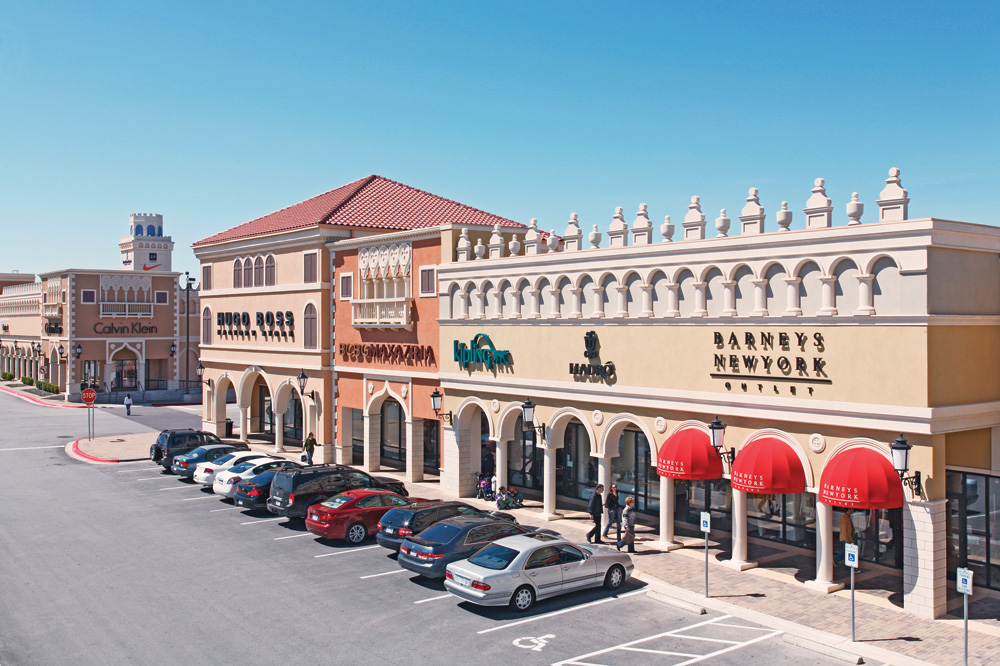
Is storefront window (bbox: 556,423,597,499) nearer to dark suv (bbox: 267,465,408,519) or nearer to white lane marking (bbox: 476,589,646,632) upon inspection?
dark suv (bbox: 267,465,408,519)

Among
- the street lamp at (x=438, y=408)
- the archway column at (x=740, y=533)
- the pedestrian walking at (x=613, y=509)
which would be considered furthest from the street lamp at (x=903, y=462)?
the street lamp at (x=438, y=408)

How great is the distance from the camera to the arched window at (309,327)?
38906 millimetres

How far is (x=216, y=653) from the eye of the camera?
628 inches

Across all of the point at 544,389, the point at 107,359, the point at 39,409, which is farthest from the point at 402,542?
the point at 107,359

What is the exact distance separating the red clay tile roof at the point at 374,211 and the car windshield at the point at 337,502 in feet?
51.9

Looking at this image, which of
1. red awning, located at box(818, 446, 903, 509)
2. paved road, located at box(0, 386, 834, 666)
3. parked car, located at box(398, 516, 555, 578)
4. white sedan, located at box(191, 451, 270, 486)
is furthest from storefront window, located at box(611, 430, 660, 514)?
white sedan, located at box(191, 451, 270, 486)

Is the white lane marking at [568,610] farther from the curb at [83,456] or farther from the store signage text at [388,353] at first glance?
the curb at [83,456]

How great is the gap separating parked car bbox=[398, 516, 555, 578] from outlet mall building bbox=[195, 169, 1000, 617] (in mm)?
5074

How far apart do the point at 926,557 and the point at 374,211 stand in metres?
28.4

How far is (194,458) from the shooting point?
3438cm

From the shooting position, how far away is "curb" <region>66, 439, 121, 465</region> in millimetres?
39722

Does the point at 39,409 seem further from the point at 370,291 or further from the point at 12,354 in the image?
the point at 370,291

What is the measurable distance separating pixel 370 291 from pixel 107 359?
4547cm

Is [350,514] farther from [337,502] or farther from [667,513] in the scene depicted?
[667,513]
